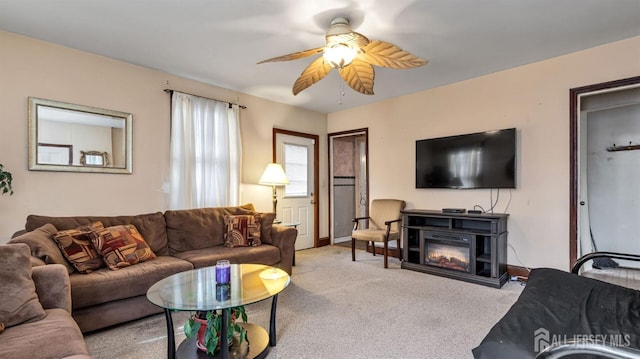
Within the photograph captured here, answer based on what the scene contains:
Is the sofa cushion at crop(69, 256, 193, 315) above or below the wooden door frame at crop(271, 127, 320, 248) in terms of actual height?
below

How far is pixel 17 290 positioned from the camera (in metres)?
1.58

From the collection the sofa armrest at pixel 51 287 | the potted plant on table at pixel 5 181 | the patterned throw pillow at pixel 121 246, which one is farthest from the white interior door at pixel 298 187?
the sofa armrest at pixel 51 287

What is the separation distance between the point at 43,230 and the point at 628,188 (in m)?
6.46

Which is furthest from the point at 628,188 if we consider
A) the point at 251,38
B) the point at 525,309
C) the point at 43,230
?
the point at 43,230

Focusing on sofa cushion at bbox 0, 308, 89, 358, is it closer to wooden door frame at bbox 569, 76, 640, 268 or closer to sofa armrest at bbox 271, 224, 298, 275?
sofa armrest at bbox 271, 224, 298, 275

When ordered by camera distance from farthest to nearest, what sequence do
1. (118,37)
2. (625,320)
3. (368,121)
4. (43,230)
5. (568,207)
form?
1. (368,121)
2. (568,207)
3. (118,37)
4. (43,230)
5. (625,320)

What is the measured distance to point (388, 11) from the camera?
245 centimetres

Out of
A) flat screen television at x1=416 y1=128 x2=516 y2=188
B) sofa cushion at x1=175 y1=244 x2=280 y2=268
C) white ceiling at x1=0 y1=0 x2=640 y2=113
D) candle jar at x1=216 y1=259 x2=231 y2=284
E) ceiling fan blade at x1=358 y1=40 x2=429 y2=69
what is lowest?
sofa cushion at x1=175 y1=244 x2=280 y2=268

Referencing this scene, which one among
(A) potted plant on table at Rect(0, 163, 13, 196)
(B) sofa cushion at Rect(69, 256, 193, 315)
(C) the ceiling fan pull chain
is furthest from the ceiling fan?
(A) potted plant on table at Rect(0, 163, 13, 196)

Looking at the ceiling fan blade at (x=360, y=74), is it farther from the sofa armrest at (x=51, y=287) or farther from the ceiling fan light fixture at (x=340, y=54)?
the sofa armrest at (x=51, y=287)

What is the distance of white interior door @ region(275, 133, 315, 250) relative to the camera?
514 cm

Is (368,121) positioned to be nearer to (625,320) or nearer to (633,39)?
(633,39)

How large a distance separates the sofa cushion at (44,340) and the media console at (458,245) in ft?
11.6

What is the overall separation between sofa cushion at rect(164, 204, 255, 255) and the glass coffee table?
3.51ft
